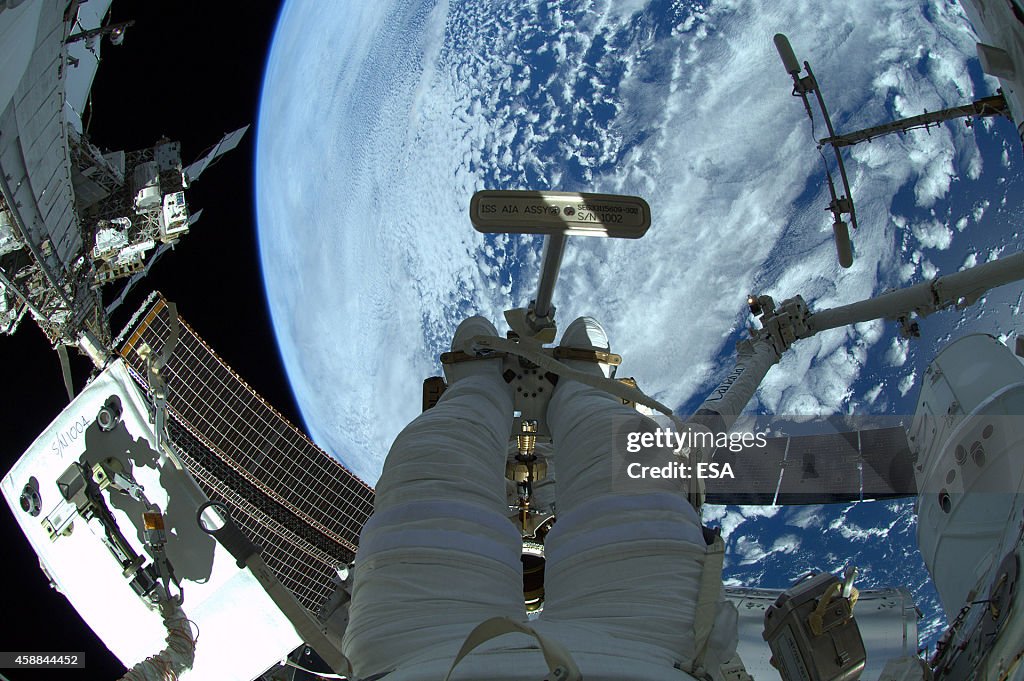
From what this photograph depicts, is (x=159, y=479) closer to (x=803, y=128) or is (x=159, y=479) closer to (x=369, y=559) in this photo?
(x=369, y=559)

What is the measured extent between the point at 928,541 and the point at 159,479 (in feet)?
18.3

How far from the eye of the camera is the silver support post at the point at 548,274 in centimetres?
362

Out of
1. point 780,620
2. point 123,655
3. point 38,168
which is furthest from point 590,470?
point 38,168

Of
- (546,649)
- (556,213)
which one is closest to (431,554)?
(546,649)

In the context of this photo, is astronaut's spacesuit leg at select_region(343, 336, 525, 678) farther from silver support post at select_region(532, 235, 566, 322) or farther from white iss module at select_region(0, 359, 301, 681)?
white iss module at select_region(0, 359, 301, 681)

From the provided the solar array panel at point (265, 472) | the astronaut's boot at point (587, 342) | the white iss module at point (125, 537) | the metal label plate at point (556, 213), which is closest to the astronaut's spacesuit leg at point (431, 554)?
the metal label plate at point (556, 213)

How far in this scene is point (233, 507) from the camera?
18562mm

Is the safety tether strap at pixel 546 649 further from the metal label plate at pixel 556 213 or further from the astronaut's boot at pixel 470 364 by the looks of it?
the astronaut's boot at pixel 470 364

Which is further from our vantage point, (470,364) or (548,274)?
(470,364)

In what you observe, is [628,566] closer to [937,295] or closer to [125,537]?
[125,537]

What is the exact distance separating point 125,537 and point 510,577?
358 cm

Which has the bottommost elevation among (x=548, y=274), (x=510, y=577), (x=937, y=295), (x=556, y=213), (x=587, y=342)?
(x=510, y=577)

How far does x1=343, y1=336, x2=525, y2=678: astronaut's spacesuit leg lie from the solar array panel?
14076 millimetres

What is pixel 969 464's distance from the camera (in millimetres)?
4070
